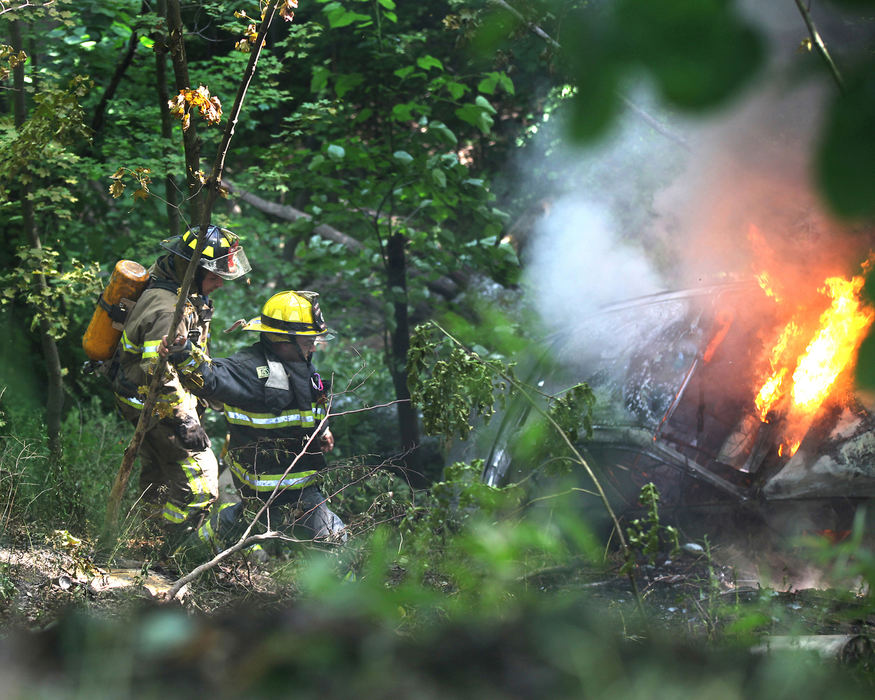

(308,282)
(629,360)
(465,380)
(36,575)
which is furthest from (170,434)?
(308,282)

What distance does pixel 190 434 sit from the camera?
447cm

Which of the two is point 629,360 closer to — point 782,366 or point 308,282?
point 782,366

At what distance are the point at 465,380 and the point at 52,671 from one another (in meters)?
2.53

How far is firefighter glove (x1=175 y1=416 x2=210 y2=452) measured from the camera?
445cm

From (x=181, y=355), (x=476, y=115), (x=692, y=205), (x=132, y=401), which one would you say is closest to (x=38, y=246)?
(x=132, y=401)

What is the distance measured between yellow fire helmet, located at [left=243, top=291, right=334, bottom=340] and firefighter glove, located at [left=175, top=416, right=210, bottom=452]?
63 cm

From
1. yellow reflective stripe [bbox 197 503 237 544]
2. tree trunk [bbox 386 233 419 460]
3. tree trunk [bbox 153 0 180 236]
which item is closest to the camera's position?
yellow reflective stripe [bbox 197 503 237 544]

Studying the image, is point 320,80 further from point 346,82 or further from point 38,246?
point 38,246

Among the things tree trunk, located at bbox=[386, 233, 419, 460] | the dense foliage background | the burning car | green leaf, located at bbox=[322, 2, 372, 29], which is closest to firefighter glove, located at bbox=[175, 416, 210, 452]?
the dense foliage background

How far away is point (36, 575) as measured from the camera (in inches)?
134

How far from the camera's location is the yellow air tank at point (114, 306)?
4336 millimetres

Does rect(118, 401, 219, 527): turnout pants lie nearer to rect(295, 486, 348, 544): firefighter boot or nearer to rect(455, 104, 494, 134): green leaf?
rect(295, 486, 348, 544): firefighter boot

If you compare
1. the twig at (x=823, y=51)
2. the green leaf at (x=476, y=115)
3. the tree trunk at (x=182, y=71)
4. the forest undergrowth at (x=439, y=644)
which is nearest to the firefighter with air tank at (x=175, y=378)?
the tree trunk at (x=182, y=71)

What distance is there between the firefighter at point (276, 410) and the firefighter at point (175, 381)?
165mm
